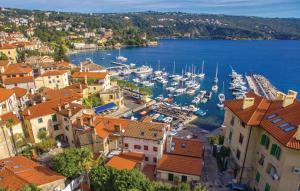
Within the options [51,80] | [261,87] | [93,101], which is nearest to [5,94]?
[93,101]

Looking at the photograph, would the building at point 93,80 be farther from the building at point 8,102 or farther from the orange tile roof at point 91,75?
the building at point 8,102

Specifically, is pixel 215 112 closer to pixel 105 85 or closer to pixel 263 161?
pixel 105 85

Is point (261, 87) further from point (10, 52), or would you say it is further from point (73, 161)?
point (10, 52)

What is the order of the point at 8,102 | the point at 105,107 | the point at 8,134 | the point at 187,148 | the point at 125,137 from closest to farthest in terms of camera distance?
the point at 187,148, the point at 125,137, the point at 8,134, the point at 8,102, the point at 105,107

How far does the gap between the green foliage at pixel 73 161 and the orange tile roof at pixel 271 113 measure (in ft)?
66.8

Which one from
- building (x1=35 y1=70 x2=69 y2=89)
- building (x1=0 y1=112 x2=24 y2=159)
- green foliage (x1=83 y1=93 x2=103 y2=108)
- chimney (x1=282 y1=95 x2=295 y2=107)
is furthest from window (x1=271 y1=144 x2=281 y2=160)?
building (x1=35 y1=70 x2=69 y2=89)

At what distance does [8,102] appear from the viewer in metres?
50.1

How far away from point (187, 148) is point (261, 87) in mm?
71976

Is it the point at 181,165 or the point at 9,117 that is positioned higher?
the point at 9,117

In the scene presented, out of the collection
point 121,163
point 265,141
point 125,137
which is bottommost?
point 121,163

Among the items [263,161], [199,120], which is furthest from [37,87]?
[263,161]

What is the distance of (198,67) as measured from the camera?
14600 centimetres

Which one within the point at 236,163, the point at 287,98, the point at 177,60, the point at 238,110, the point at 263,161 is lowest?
the point at 177,60

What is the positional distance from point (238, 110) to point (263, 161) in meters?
7.33
